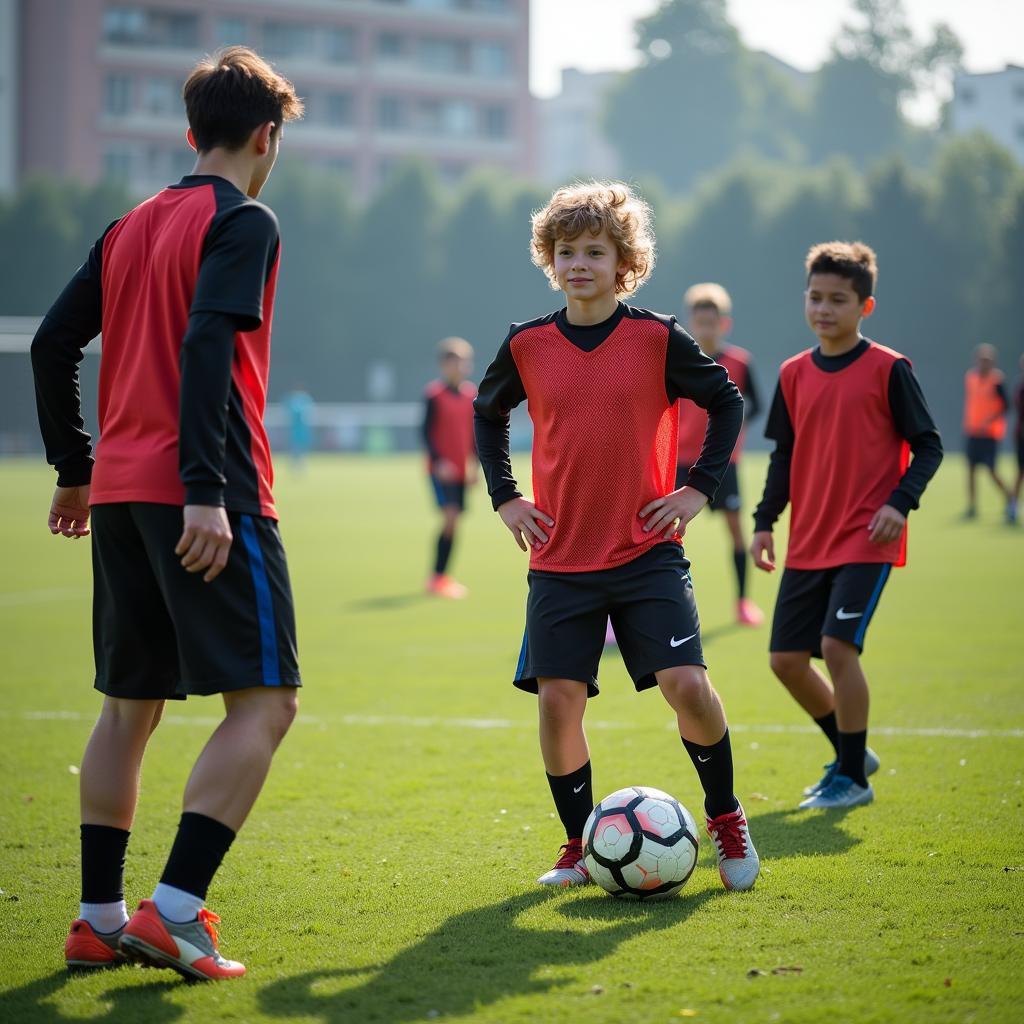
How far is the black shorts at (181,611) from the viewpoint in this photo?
3568 mm

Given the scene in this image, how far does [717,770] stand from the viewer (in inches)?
175

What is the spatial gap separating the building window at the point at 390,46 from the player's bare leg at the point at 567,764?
7415 centimetres

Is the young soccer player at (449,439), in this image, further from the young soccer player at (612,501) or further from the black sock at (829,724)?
the young soccer player at (612,501)

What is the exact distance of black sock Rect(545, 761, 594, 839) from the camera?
15.0 feet

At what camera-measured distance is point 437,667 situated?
9.20m

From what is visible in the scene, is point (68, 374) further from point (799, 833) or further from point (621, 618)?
point (799, 833)

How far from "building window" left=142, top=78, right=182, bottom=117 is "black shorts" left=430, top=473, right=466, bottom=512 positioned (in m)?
58.8

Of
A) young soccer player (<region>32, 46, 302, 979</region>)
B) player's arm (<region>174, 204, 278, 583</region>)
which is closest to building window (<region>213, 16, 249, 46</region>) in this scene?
young soccer player (<region>32, 46, 302, 979</region>)

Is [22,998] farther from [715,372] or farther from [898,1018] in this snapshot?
[715,372]

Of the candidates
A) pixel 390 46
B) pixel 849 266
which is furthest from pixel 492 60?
pixel 849 266

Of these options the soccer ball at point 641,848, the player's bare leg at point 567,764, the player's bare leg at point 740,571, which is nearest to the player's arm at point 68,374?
the player's bare leg at point 567,764

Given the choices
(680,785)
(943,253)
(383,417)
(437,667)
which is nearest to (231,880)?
(680,785)

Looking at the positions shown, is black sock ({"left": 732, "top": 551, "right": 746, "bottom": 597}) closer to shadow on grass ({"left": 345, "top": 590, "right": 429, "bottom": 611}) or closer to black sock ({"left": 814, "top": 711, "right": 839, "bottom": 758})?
shadow on grass ({"left": 345, "top": 590, "right": 429, "bottom": 611})

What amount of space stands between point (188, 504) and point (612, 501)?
1.40 metres
